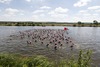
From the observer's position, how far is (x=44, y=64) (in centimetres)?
1185

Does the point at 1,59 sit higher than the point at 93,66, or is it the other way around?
the point at 1,59

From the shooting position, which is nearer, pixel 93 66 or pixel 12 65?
pixel 12 65

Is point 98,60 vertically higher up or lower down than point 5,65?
lower down

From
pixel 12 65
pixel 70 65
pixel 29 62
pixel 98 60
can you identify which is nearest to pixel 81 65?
pixel 70 65

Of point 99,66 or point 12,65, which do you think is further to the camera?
point 99,66

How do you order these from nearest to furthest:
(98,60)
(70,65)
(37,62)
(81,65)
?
(81,65) < (70,65) < (37,62) < (98,60)

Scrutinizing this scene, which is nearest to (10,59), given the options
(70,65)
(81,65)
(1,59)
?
(1,59)

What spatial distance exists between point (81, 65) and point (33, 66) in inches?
141

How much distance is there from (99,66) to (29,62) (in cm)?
701

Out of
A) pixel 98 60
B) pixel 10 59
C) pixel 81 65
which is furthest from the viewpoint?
pixel 98 60

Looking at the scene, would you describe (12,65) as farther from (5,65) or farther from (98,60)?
(98,60)

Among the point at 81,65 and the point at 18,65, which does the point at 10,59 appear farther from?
the point at 81,65

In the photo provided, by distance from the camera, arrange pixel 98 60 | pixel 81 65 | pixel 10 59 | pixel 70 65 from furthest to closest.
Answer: pixel 98 60
pixel 10 59
pixel 70 65
pixel 81 65

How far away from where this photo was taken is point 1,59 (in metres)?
12.6
